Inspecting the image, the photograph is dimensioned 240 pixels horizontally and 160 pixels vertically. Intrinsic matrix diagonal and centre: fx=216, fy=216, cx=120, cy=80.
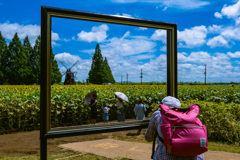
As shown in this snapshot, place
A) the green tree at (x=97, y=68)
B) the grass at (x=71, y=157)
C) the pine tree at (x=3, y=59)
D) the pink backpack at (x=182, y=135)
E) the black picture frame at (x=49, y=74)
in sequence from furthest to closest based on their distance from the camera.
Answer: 1. the pine tree at (x=3, y=59)
2. the grass at (x=71, y=157)
3. the green tree at (x=97, y=68)
4. the black picture frame at (x=49, y=74)
5. the pink backpack at (x=182, y=135)

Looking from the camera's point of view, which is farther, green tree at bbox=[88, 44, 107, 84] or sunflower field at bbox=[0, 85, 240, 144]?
sunflower field at bbox=[0, 85, 240, 144]

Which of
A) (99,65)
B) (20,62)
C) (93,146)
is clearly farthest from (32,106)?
(20,62)

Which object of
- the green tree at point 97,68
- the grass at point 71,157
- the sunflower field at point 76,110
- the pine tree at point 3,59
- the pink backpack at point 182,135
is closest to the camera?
the pink backpack at point 182,135

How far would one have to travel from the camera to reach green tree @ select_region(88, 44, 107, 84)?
136 inches

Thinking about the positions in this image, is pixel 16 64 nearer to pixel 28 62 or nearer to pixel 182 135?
pixel 28 62


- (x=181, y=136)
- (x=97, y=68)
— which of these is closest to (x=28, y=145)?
(x=97, y=68)

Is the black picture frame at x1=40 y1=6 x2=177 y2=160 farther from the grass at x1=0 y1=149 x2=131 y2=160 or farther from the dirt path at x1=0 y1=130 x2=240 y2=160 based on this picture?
the dirt path at x1=0 y1=130 x2=240 y2=160

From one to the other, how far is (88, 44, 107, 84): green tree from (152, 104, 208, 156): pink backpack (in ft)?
5.91

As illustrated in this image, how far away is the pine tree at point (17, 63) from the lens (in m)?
31.8

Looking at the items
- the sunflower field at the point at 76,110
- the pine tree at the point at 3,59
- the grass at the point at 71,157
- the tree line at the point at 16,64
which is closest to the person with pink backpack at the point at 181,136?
the grass at the point at 71,157

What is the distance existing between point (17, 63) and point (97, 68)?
106ft

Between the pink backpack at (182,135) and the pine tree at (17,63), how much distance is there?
33062 mm

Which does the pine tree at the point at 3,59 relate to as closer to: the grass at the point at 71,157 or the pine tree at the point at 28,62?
the pine tree at the point at 28,62

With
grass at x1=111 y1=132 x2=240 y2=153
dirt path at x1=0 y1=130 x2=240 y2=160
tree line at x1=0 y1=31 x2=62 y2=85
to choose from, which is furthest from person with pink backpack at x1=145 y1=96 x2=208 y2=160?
tree line at x1=0 y1=31 x2=62 y2=85
